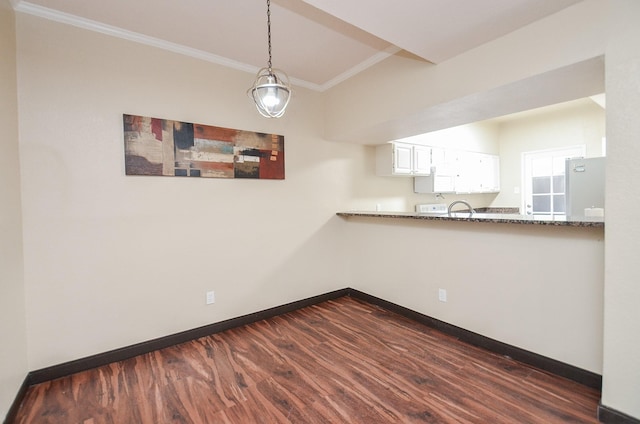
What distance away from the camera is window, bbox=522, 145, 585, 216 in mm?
5203

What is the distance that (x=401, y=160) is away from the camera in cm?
412

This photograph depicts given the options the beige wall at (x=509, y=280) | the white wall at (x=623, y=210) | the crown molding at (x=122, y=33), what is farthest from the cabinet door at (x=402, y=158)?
the white wall at (x=623, y=210)

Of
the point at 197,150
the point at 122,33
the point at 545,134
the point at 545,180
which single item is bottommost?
the point at 545,180

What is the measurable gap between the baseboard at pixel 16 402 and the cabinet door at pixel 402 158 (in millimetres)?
4068

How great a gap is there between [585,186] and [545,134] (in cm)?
304

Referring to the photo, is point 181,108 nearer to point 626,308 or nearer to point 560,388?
point 626,308

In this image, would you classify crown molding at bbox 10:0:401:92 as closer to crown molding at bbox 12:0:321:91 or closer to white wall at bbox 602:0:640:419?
crown molding at bbox 12:0:321:91

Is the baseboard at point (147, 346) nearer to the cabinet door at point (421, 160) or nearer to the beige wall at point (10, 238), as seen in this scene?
the beige wall at point (10, 238)

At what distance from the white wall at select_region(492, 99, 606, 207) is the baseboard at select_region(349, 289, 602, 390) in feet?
13.8

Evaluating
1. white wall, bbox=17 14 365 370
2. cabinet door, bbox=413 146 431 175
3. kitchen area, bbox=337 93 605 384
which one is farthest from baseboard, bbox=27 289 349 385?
cabinet door, bbox=413 146 431 175

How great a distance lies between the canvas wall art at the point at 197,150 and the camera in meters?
2.43

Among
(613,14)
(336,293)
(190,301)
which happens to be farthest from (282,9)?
(336,293)

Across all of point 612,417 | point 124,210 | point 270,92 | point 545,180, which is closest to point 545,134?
point 545,180

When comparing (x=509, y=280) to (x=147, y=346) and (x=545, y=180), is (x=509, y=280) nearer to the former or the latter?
(x=147, y=346)
